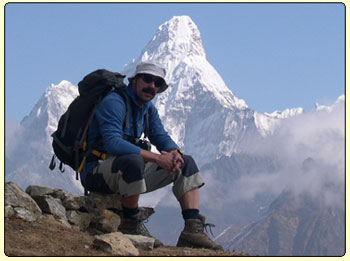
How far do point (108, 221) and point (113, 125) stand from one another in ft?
5.82

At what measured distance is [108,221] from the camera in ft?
37.2

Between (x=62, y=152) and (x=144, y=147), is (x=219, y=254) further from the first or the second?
(x=62, y=152)

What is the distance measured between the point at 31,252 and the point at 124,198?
8.13ft

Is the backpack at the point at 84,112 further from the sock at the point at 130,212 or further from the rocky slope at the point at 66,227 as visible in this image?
the sock at the point at 130,212

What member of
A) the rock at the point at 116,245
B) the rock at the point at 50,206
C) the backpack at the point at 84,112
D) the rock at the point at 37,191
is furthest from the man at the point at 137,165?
the rock at the point at 116,245

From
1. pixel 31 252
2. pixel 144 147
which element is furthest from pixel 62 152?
pixel 31 252

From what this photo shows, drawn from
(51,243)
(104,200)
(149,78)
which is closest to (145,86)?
(149,78)

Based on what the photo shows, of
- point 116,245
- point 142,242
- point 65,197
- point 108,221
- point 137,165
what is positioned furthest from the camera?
point 65,197

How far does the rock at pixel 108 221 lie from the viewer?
37.0 feet

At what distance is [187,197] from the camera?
1059cm

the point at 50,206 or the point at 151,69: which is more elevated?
the point at 151,69

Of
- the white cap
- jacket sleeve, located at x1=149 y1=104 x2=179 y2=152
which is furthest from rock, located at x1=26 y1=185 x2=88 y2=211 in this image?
the white cap

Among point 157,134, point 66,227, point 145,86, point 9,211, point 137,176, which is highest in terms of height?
point 145,86

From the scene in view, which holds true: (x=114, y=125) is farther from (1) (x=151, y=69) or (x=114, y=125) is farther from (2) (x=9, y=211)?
(2) (x=9, y=211)
